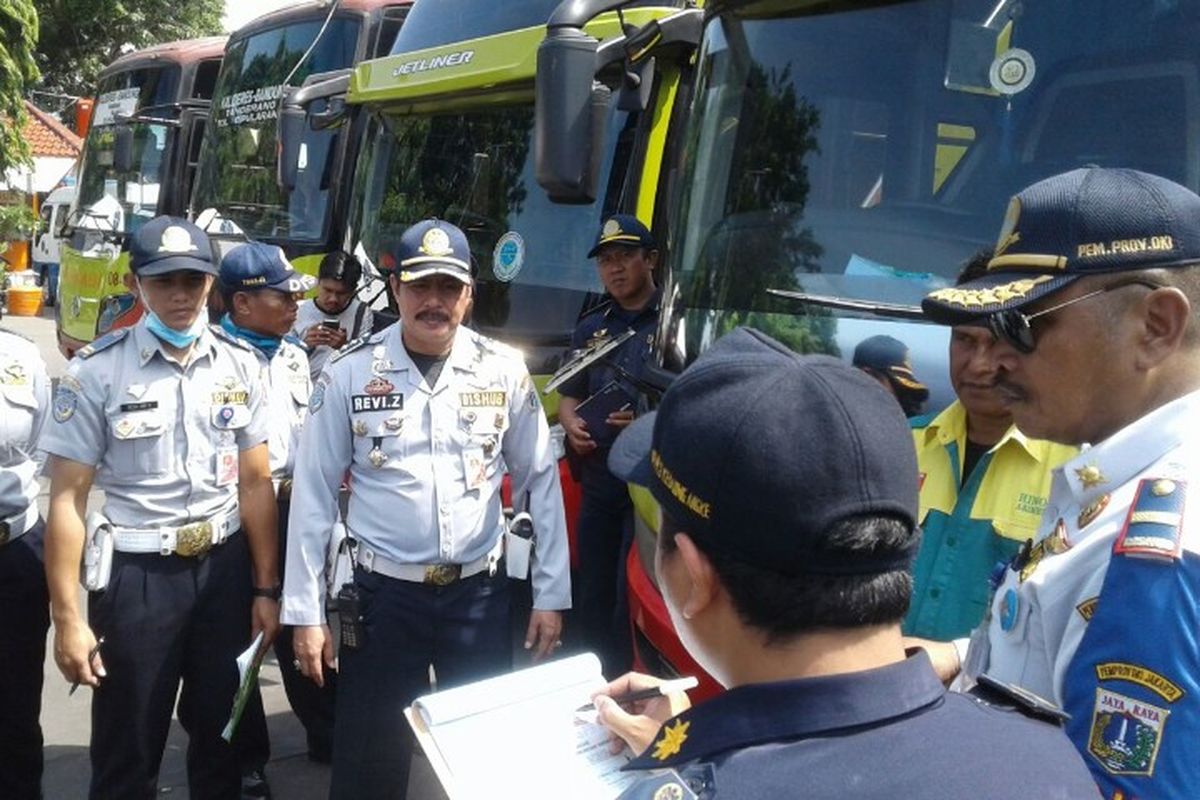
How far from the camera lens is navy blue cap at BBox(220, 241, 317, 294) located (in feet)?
13.8

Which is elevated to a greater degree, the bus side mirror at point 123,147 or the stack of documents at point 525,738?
the bus side mirror at point 123,147

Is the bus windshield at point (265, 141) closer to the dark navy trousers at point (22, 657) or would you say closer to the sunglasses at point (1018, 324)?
the dark navy trousers at point (22, 657)

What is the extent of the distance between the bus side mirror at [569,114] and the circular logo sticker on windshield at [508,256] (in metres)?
1.08

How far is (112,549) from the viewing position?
319 centimetres

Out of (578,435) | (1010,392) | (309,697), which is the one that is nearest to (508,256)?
(578,435)

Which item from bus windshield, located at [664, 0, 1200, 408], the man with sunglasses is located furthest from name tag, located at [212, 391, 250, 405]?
the man with sunglasses

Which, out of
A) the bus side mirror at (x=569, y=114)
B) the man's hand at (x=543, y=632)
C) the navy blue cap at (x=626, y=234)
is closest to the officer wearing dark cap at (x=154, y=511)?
the man's hand at (x=543, y=632)

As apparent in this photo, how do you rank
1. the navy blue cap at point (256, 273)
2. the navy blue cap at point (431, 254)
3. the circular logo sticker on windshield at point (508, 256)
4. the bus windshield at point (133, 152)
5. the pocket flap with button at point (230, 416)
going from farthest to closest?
the bus windshield at point (133, 152) < the circular logo sticker on windshield at point (508, 256) < the navy blue cap at point (256, 273) < the pocket flap with button at point (230, 416) < the navy blue cap at point (431, 254)

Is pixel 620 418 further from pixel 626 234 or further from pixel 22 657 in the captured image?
pixel 22 657

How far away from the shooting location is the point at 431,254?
3070mm

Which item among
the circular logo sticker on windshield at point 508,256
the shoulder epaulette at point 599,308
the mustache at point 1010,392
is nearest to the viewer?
the mustache at point 1010,392

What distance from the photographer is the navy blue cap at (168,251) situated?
323 centimetres

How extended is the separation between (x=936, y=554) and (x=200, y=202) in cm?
808

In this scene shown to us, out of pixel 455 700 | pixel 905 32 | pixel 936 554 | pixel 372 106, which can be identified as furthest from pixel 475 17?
pixel 455 700
